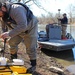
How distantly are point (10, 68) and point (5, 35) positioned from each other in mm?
681

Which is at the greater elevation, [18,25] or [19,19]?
[19,19]

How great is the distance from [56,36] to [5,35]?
8.48m

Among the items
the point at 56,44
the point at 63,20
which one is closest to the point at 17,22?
the point at 56,44

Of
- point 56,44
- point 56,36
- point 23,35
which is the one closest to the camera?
point 23,35

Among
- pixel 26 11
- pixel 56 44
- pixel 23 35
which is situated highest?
pixel 26 11

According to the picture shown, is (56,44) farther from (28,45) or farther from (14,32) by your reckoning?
(14,32)

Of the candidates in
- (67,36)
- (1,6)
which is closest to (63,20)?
(67,36)

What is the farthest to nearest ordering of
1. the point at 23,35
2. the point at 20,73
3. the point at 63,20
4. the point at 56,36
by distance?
1. the point at 63,20
2. the point at 56,36
3. the point at 23,35
4. the point at 20,73

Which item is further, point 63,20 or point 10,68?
point 63,20

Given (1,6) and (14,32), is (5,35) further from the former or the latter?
(1,6)

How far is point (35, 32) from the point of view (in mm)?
5008

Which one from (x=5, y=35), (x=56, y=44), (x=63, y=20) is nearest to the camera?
(x=5, y=35)

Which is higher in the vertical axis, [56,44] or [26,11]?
[26,11]

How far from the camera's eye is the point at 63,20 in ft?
44.6
